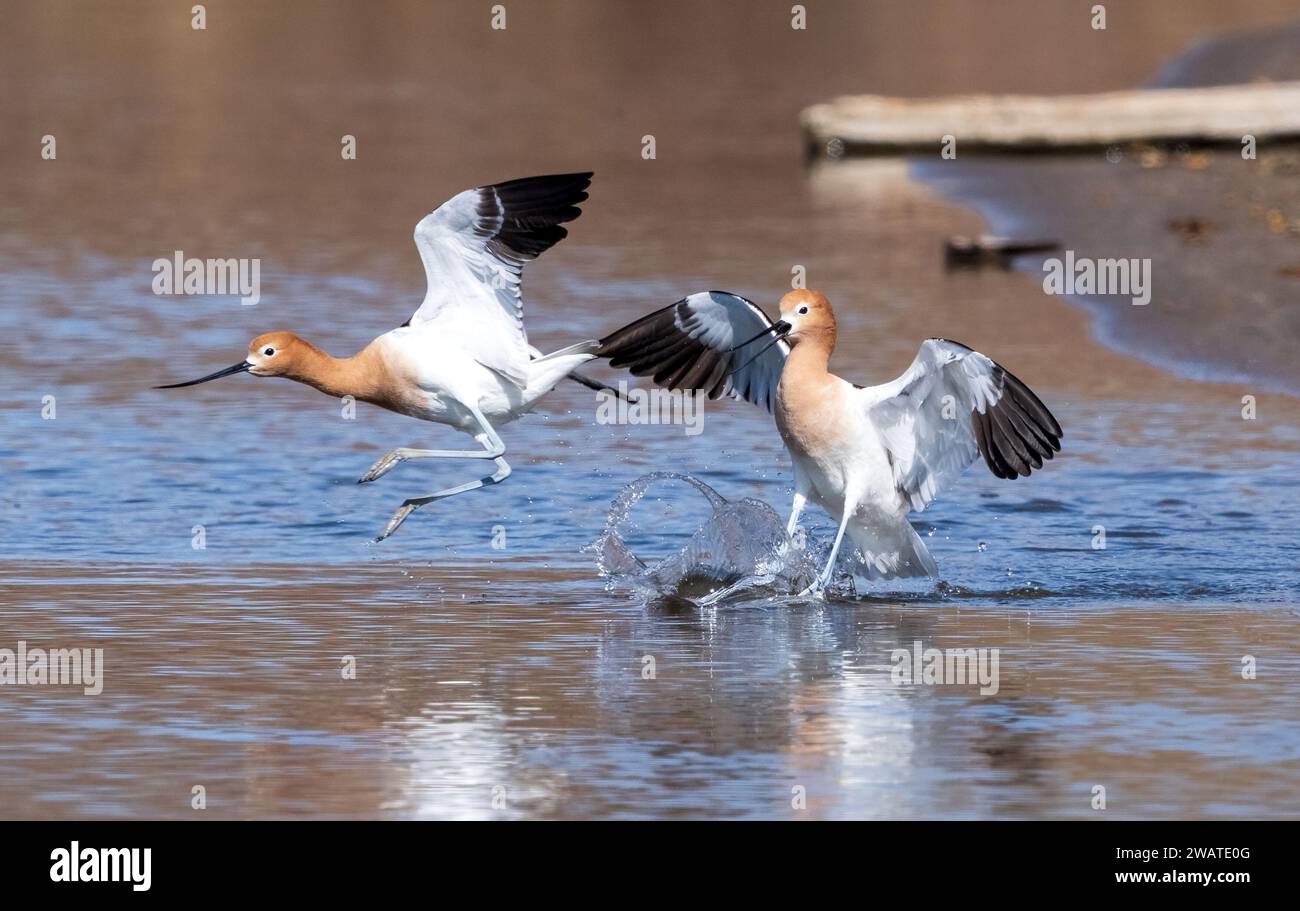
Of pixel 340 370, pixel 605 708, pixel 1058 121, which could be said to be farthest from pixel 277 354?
pixel 1058 121

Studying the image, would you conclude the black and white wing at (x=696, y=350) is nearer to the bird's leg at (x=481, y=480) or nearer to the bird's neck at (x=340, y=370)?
the bird's leg at (x=481, y=480)

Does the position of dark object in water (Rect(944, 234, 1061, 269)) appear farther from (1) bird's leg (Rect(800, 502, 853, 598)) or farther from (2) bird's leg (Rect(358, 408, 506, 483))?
(1) bird's leg (Rect(800, 502, 853, 598))

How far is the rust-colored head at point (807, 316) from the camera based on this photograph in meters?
11.7

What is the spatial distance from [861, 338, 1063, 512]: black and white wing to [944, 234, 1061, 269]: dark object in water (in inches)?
423

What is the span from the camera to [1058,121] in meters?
28.4

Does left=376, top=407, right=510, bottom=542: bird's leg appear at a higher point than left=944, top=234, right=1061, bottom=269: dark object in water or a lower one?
lower

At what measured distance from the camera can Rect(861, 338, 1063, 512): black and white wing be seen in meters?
11.2

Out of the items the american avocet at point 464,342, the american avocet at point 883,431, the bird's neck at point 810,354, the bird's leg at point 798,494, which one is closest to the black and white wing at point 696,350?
the american avocet at point 883,431

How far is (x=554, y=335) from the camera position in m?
18.8

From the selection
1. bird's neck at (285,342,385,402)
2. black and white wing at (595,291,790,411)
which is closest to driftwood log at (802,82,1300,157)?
black and white wing at (595,291,790,411)

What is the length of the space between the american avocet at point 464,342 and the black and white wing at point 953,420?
156 cm

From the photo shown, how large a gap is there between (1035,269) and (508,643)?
41.1 ft

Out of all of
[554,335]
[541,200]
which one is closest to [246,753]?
[541,200]

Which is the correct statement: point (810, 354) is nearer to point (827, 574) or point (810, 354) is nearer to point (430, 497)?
point (827, 574)
